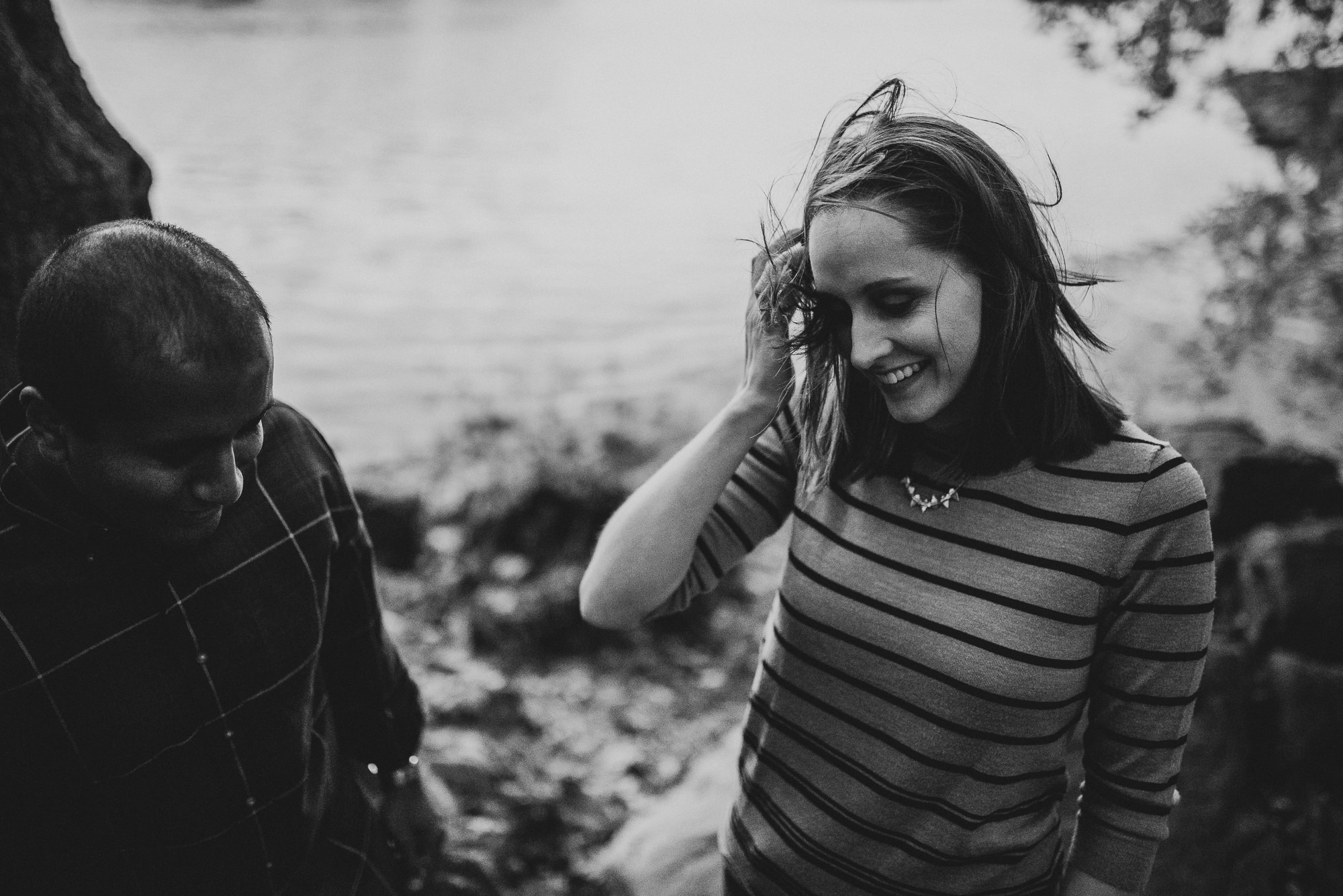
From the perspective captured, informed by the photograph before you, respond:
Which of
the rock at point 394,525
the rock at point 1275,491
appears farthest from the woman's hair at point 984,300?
the rock at point 394,525

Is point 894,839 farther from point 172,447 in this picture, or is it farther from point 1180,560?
point 172,447

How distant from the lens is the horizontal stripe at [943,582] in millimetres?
1535

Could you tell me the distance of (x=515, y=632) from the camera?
4180 millimetres

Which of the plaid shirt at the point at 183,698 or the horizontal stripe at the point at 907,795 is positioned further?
the horizontal stripe at the point at 907,795

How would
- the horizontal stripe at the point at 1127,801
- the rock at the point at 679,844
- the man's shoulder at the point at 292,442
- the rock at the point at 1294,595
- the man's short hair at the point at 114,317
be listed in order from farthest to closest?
1. the rock at the point at 1294,595
2. the rock at the point at 679,844
3. the man's shoulder at the point at 292,442
4. the horizontal stripe at the point at 1127,801
5. the man's short hair at the point at 114,317

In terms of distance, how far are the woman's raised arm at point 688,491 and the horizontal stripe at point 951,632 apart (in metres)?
0.25

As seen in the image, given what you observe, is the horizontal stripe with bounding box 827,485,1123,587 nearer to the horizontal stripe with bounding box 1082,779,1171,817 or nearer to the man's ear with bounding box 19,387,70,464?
the horizontal stripe with bounding box 1082,779,1171,817

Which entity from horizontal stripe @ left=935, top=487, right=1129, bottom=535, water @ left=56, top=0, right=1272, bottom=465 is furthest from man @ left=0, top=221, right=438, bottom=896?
horizontal stripe @ left=935, top=487, right=1129, bottom=535

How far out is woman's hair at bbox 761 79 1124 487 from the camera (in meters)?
1.54

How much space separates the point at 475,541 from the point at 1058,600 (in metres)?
3.65

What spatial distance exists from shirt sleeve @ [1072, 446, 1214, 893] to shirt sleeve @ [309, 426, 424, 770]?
134 cm

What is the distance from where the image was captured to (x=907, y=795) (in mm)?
1621

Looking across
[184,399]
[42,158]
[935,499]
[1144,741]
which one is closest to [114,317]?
[184,399]

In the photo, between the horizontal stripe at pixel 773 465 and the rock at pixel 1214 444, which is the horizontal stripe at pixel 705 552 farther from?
the rock at pixel 1214 444
